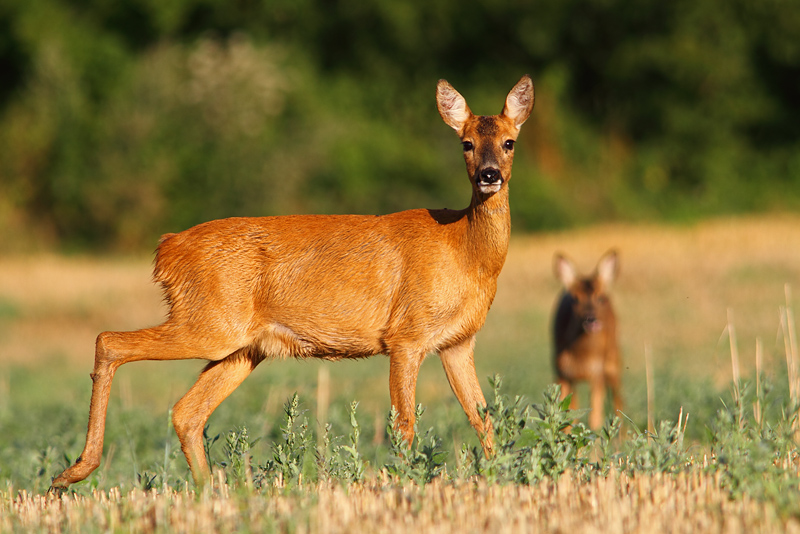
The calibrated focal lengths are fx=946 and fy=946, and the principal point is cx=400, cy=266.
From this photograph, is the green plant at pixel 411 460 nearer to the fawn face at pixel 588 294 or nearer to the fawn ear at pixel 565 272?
the fawn face at pixel 588 294

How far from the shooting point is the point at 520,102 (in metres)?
5.79

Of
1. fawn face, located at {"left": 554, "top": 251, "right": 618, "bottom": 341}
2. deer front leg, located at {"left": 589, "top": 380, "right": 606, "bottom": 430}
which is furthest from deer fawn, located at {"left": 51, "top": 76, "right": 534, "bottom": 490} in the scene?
fawn face, located at {"left": 554, "top": 251, "right": 618, "bottom": 341}

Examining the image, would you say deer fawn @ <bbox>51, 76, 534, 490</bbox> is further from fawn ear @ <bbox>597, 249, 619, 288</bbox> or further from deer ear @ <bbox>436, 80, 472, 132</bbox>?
fawn ear @ <bbox>597, 249, 619, 288</bbox>

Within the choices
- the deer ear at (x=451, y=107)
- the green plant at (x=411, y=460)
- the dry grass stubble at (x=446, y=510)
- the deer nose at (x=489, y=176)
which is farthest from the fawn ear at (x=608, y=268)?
the dry grass stubble at (x=446, y=510)

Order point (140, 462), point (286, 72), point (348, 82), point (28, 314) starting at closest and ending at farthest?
point (140, 462), point (28, 314), point (286, 72), point (348, 82)

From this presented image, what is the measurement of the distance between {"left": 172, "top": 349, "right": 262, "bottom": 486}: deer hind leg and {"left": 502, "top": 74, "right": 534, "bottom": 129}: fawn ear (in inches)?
85.1

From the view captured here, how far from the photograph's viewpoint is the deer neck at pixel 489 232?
18.0ft

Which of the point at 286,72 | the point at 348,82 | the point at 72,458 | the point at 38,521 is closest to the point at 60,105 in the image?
the point at 286,72

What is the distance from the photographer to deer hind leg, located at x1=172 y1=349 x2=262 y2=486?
5.71 metres

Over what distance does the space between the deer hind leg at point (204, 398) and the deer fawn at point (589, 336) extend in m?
5.19

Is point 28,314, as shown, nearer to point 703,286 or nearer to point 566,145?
point 703,286

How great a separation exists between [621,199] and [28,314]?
71.7 feet

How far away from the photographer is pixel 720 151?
36594mm

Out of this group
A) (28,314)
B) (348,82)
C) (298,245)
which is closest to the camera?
(298,245)
